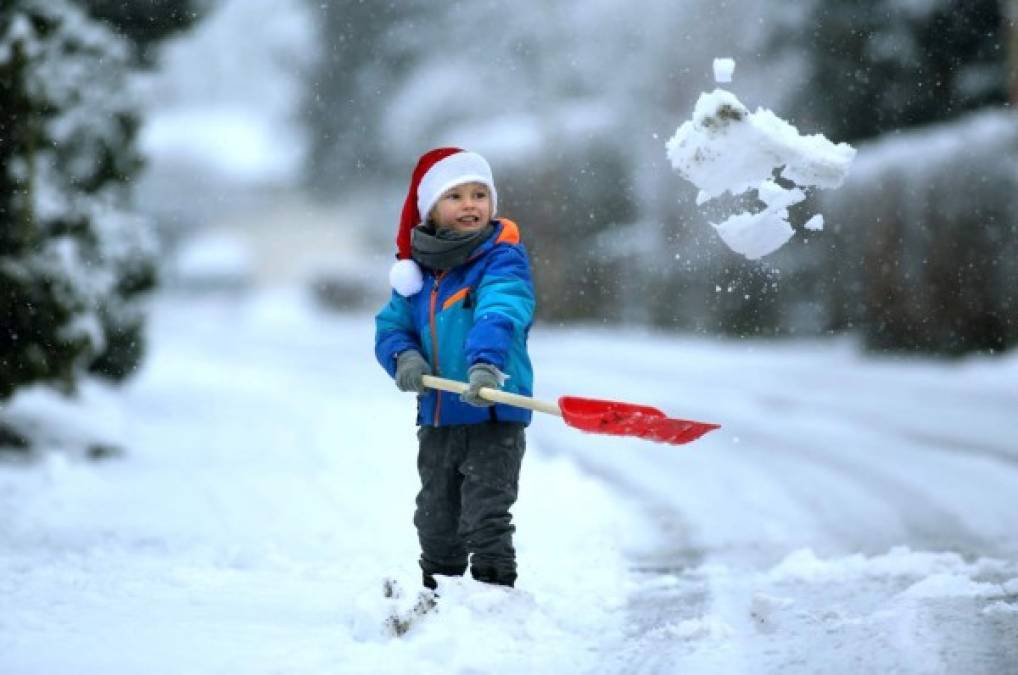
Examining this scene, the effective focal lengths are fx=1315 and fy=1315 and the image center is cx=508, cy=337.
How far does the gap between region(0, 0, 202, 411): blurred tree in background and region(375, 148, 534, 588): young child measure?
135 inches

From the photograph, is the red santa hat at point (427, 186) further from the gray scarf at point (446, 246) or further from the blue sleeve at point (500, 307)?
the blue sleeve at point (500, 307)

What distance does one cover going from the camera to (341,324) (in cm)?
2703

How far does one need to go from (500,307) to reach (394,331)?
44 cm

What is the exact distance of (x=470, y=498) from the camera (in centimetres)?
386

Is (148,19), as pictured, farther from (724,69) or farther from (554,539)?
(724,69)

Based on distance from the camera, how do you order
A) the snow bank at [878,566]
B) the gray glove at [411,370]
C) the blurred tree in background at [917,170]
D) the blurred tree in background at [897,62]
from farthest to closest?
the blurred tree in background at [897,62] < the blurred tree in background at [917,170] < the snow bank at [878,566] < the gray glove at [411,370]

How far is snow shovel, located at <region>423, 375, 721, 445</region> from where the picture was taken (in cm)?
358

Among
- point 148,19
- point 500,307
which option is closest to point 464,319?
point 500,307

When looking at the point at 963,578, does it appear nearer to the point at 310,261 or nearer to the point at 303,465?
the point at 303,465

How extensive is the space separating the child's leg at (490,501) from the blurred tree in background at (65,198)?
12.0ft

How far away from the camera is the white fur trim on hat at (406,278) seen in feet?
13.0

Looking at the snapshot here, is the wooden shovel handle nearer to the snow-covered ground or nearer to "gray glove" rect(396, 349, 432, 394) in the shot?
"gray glove" rect(396, 349, 432, 394)

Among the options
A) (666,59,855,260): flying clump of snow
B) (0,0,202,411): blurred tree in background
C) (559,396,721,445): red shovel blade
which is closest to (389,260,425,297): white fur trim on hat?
(559,396,721,445): red shovel blade

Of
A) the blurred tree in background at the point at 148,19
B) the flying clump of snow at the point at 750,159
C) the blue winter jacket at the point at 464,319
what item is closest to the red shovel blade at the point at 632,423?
the blue winter jacket at the point at 464,319
